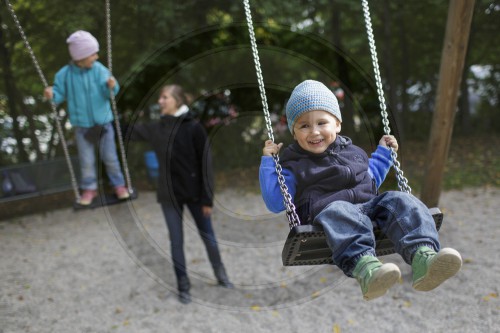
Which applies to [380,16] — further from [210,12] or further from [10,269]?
[10,269]

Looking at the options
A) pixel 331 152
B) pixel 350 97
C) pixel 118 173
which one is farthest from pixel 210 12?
pixel 331 152

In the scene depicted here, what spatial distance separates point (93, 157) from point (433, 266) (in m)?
3.37

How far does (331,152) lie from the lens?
2424 mm

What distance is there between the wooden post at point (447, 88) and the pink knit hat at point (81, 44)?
3.23 m

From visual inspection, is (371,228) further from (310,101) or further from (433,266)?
(310,101)

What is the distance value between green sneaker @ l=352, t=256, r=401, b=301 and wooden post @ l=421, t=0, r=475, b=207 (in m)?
3.25

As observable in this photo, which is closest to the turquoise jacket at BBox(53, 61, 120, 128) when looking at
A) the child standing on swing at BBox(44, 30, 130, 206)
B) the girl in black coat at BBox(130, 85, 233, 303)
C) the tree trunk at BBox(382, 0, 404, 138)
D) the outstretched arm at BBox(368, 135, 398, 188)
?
the child standing on swing at BBox(44, 30, 130, 206)

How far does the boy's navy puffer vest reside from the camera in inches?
92.9

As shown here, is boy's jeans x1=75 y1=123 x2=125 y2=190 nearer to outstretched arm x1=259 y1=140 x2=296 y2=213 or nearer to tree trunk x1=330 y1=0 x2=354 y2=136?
outstretched arm x1=259 y1=140 x2=296 y2=213

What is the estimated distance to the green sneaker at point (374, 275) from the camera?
1.97 metres

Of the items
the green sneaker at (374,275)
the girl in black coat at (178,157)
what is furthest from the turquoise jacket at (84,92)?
the green sneaker at (374,275)

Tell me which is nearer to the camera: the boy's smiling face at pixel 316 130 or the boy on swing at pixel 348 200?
the boy on swing at pixel 348 200

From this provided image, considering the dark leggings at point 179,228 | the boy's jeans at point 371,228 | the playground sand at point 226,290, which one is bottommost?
the playground sand at point 226,290

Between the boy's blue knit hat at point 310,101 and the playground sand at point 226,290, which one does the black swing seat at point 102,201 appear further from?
the boy's blue knit hat at point 310,101
